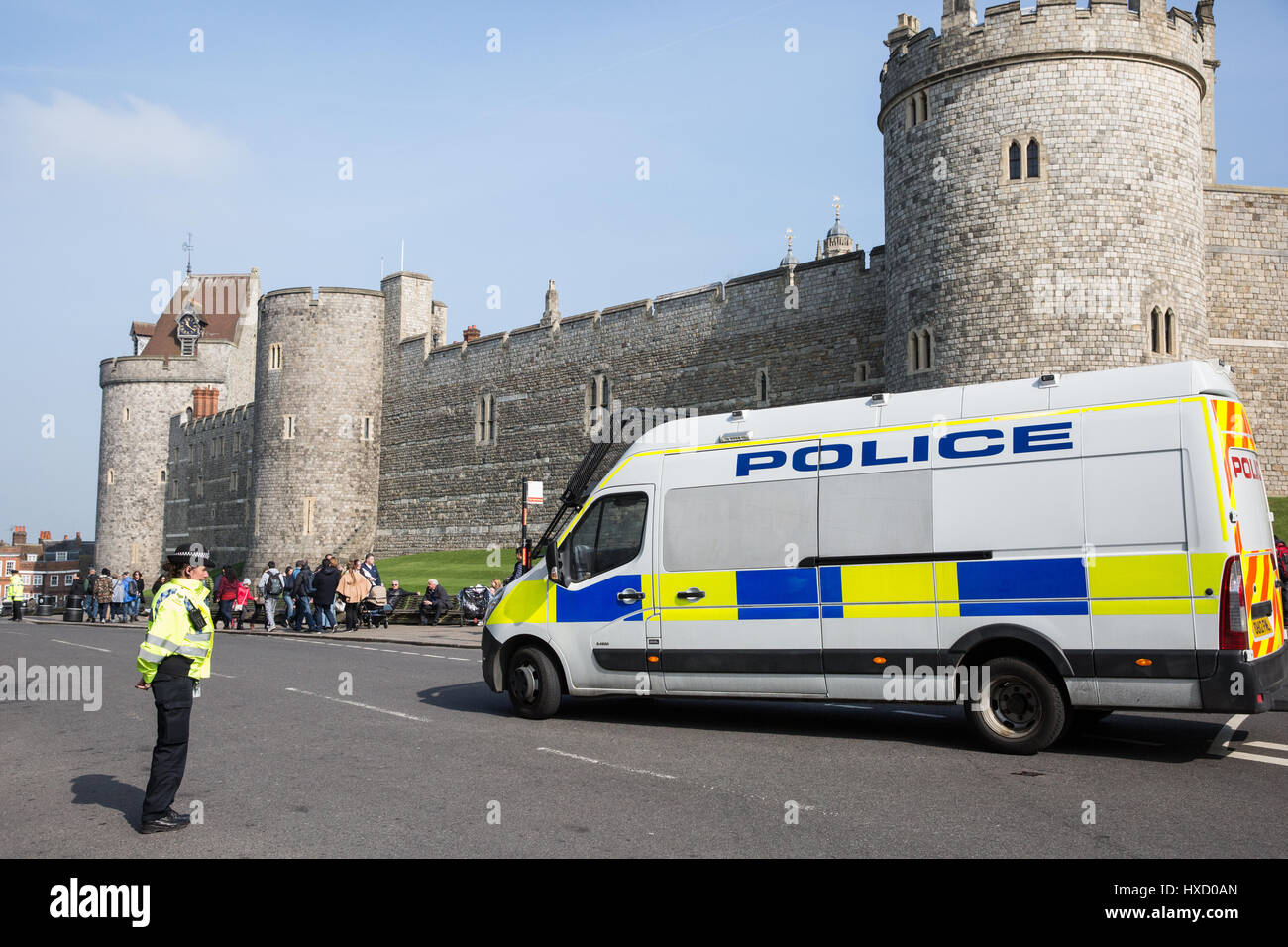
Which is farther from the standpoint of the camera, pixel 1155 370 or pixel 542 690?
pixel 542 690

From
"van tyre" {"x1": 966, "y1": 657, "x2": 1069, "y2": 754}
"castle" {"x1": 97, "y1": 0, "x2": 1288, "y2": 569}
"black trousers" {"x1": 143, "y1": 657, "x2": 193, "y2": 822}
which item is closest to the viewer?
"black trousers" {"x1": 143, "y1": 657, "x2": 193, "y2": 822}

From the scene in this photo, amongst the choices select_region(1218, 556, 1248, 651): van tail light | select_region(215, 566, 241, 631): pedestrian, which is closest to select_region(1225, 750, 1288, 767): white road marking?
select_region(1218, 556, 1248, 651): van tail light

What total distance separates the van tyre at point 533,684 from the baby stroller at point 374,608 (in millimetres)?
14918

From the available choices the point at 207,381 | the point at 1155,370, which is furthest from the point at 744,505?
the point at 207,381

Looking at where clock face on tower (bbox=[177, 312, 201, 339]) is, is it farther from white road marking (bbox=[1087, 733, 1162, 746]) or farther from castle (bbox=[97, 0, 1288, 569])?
white road marking (bbox=[1087, 733, 1162, 746])

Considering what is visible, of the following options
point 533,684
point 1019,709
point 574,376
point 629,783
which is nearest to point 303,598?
point 533,684

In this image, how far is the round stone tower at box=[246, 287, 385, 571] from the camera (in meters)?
48.0

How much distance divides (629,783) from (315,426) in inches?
1713

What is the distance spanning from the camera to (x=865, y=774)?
7.30 meters

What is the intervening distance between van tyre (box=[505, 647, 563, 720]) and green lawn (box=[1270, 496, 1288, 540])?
17.7m

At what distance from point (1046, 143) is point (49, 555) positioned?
10347cm

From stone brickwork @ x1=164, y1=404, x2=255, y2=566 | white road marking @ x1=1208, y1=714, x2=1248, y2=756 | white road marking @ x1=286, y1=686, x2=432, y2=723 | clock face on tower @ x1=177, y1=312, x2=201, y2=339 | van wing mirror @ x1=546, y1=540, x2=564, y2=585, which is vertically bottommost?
white road marking @ x1=1208, y1=714, x2=1248, y2=756

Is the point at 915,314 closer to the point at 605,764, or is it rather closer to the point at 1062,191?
the point at 1062,191
